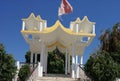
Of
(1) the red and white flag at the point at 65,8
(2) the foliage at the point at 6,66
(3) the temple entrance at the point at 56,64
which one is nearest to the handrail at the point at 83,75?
(2) the foliage at the point at 6,66

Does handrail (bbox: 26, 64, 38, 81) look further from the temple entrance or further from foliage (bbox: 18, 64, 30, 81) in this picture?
the temple entrance

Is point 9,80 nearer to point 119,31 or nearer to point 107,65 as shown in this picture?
point 107,65

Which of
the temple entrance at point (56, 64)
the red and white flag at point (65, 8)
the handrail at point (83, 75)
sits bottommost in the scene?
the handrail at point (83, 75)

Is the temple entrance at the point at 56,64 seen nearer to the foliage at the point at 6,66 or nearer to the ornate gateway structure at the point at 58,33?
the ornate gateway structure at the point at 58,33

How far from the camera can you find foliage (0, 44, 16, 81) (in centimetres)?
2573

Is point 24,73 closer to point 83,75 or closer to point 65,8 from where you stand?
point 83,75

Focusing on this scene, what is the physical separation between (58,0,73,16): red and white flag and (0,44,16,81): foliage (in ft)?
30.8

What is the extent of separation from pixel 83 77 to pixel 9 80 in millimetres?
6215

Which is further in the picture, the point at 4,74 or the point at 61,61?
the point at 61,61

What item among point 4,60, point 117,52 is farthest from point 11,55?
point 117,52

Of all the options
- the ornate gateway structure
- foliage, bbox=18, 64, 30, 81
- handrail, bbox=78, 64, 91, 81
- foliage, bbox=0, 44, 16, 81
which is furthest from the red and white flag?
foliage, bbox=0, 44, 16, 81

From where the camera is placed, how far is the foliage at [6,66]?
84.4 feet

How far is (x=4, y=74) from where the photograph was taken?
25703 millimetres

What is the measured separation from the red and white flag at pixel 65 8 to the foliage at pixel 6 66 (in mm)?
9373
